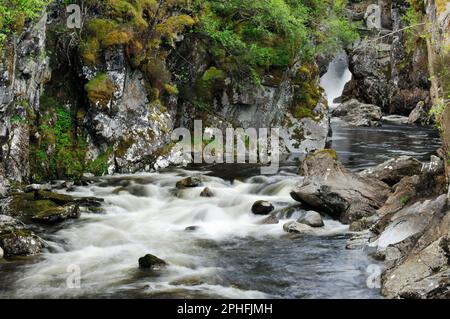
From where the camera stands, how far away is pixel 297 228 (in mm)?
12211

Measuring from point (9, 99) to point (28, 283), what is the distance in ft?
22.3

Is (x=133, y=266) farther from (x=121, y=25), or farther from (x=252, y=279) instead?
(x=121, y=25)

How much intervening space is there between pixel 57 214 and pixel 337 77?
1534 inches

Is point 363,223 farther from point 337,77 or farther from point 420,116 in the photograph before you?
point 337,77

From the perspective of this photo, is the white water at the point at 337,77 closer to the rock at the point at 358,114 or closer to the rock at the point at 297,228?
the rock at the point at 358,114

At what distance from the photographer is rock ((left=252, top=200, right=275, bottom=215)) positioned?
45.4 ft

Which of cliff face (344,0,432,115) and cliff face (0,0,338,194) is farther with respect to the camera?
cliff face (344,0,432,115)

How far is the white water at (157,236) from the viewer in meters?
8.90

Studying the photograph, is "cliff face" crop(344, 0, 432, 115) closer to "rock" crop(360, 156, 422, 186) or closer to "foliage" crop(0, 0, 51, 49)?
"rock" crop(360, 156, 422, 186)

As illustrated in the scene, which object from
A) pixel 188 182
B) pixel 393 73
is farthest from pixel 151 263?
pixel 393 73

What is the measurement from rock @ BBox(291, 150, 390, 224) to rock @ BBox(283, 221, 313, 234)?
113cm

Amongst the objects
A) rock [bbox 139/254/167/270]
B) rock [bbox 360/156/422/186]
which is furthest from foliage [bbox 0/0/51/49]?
rock [bbox 360/156/422/186]

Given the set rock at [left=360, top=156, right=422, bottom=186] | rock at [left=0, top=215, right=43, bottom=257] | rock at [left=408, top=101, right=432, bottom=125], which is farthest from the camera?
rock at [left=408, top=101, right=432, bottom=125]

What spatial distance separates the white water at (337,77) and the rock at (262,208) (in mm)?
33791
